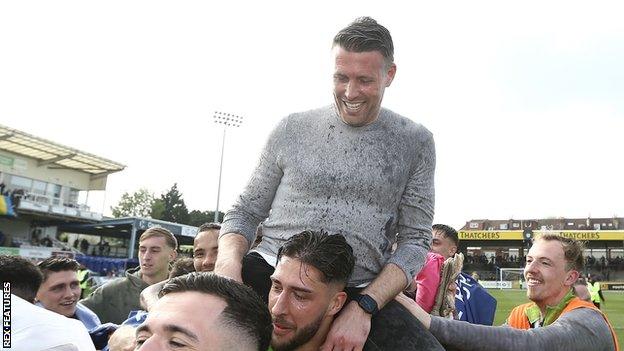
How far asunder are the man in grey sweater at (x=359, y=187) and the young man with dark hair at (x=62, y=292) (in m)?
3.57

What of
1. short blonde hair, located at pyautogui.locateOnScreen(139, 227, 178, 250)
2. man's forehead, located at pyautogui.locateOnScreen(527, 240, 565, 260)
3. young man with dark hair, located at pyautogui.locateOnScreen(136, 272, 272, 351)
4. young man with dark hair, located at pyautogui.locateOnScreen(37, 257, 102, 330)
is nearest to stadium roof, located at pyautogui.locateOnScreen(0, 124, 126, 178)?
short blonde hair, located at pyautogui.locateOnScreen(139, 227, 178, 250)

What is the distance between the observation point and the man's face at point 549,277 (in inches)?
165

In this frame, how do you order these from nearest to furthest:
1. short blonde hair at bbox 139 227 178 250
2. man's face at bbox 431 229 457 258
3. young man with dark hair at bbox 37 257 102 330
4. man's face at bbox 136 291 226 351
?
man's face at bbox 136 291 226 351
young man with dark hair at bbox 37 257 102 330
man's face at bbox 431 229 457 258
short blonde hair at bbox 139 227 178 250

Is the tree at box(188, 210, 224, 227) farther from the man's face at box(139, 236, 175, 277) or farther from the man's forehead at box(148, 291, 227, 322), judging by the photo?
the man's forehead at box(148, 291, 227, 322)

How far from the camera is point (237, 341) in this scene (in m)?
1.87

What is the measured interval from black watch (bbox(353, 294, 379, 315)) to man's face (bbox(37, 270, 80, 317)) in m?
4.18

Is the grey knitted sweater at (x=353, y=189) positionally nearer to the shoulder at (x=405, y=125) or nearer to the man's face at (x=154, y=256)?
the shoulder at (x=405, y=125)

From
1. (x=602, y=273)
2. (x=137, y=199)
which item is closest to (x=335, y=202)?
(x=602, y=273)

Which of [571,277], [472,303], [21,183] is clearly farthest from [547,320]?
[21,183]

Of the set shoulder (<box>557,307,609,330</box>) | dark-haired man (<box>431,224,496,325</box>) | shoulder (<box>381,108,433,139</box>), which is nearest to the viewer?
shoulder (<box>381,108,433,139</box>)

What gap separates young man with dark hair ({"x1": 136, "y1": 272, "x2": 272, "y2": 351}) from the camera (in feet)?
5.78

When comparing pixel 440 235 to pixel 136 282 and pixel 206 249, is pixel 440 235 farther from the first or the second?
pixel 136 282

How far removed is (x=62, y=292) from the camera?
555cm

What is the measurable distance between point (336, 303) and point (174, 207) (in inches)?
3214
